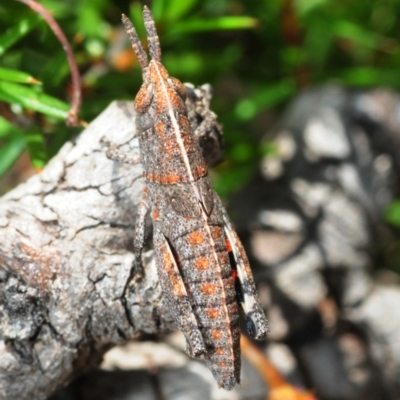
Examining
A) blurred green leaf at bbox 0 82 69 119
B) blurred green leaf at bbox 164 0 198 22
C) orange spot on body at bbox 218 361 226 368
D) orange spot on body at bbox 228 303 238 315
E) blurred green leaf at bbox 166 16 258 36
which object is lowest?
orange spot on body at bbox 218 361 226 368

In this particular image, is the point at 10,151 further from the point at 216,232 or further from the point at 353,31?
the point at 353,31

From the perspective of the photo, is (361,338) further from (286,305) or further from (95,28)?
(95,28)

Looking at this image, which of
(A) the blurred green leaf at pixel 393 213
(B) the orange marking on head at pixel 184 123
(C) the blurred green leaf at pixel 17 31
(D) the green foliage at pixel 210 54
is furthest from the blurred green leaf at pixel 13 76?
(A) the blurred green leaf at pixel 393 213

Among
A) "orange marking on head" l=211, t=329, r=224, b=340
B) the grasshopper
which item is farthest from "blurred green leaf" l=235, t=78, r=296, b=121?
"orange marking on head" l=211, t=329, r=224, b=340

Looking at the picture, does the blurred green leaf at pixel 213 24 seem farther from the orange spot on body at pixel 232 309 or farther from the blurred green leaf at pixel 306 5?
the orange spot on body at pixel 232 309

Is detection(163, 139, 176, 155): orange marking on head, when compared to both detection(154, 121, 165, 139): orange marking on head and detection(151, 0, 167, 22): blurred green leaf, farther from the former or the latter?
detection(151, 0, 167, 22): blurred green leaf

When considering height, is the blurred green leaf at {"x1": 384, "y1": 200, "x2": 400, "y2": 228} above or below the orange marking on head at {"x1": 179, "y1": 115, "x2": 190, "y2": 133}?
below

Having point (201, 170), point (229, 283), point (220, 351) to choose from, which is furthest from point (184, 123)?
point (220, 351)
